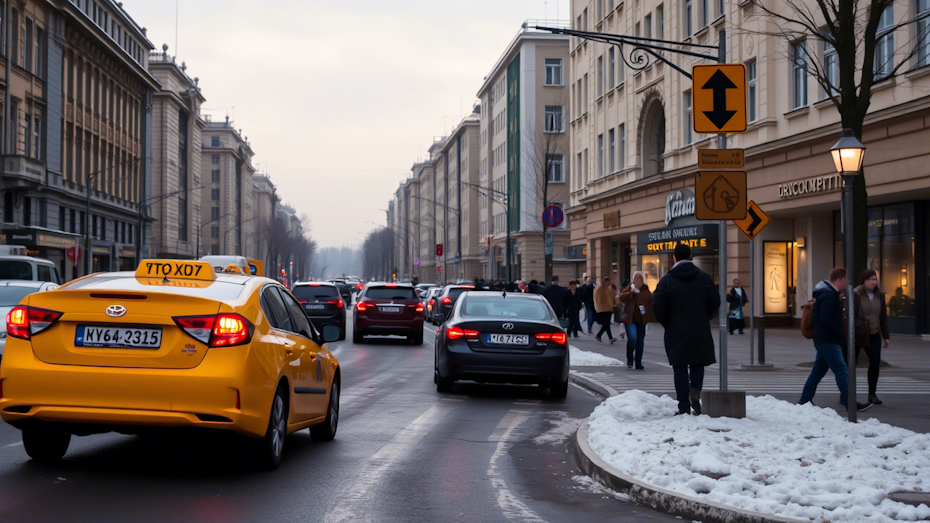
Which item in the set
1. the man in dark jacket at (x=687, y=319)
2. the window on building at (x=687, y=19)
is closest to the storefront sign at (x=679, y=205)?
the window on building at (x=687, y=19)

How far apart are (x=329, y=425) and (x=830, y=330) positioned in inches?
227

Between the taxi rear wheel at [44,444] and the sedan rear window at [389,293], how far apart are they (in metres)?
20.2

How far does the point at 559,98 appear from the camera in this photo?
7562cm

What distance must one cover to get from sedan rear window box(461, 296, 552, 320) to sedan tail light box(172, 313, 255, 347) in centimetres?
707

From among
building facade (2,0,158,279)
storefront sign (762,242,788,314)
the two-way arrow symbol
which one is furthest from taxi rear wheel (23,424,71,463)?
building facade (2,0,158,279)

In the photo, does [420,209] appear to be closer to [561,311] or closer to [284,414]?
[561,311]

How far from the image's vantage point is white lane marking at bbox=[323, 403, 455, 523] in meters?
6.14

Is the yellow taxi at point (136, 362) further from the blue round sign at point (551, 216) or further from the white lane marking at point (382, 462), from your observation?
the blue round sign at point (551, 216)

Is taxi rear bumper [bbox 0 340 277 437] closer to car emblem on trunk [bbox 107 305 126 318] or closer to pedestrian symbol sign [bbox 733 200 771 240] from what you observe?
car emblem on trunk [bbox 107 305 126 318]

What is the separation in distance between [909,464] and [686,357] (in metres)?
3.06

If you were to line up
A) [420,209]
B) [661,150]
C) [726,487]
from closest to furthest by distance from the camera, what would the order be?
1. [726,487]
2. [661,150]
3. [420,209]

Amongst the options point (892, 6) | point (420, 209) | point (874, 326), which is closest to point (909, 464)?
point (874, 326)

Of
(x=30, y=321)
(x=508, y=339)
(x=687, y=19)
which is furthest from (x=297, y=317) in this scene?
(x=687, y=19)

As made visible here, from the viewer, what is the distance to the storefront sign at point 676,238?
3338 centimetres
